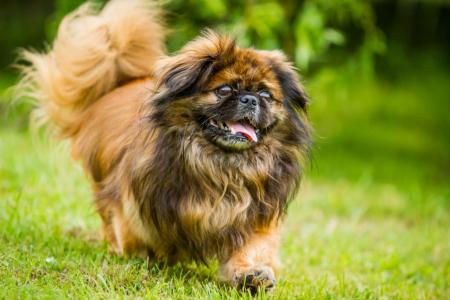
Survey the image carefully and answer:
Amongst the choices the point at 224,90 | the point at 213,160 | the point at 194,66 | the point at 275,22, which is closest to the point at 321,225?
the point at 275,22

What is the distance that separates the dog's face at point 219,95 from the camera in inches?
167

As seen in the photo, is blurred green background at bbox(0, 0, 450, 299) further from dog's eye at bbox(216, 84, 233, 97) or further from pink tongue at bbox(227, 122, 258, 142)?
dog's eye at bbox(216, 84, 233, 97)

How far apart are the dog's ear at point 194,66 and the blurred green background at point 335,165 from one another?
1049 mm

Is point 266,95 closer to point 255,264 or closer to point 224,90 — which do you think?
point 224,90

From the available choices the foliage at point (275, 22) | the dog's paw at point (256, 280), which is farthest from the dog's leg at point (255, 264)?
the foliage at point (275, 22)

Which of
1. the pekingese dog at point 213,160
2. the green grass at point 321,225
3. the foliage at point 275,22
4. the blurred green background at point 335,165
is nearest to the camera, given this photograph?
the green grass at point 321,225

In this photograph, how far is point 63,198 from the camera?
20.9 feet

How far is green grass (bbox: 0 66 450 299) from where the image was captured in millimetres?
4035

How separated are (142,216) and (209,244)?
0.43m

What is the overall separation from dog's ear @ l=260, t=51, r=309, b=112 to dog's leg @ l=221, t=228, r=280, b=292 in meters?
0.81

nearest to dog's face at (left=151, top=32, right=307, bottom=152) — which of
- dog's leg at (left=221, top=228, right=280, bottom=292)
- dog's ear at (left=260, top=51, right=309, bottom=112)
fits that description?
dog's ear at (left=260, top=51, right=309, bottom=112)

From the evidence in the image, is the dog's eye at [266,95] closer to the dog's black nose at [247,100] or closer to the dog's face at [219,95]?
the dog's face at [219,95]

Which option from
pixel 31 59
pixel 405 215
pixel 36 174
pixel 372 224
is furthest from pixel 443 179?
pixel 31 59

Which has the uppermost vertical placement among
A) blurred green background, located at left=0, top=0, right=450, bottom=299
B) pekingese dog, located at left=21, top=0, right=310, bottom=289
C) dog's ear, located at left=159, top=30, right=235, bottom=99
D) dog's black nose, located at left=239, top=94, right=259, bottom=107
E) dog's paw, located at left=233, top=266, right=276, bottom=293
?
dog's ear, located at left=159, top=30, right=235, bottom=99
